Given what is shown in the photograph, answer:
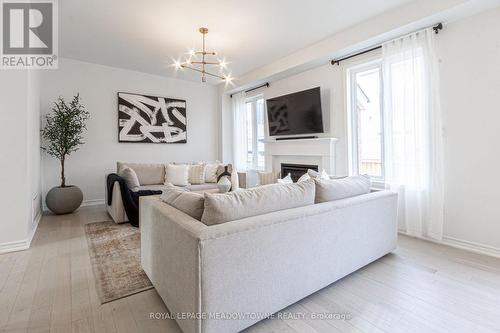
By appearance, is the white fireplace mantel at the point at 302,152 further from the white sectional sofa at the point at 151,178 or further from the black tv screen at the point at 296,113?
the white sectional sofa at the point at 151,178

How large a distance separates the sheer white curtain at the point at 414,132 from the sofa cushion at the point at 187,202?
2.70m

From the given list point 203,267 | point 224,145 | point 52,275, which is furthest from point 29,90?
point 224,145

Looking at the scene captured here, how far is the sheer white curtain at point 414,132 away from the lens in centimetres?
287

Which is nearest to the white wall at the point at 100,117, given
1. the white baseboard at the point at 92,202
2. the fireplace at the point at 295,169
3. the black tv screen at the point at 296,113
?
the white baseboard at the point at 92,202

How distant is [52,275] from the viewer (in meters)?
2.12

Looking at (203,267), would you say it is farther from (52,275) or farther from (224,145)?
(224,145)

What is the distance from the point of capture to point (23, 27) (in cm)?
288

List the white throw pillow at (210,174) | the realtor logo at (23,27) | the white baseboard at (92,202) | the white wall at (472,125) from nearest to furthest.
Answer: the white wall at (472,125) → the realtor logo at (23,27) → the white baseboard at (92,202) → the white throw pillow at (210,174)

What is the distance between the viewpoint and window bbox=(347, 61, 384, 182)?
11.9 ft

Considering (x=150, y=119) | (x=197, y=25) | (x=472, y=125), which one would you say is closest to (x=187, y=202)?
(x=197, y=25)

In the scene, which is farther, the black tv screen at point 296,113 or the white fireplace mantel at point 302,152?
the black tv screen at point 296,113

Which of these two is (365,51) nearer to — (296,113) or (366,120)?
(366,120)

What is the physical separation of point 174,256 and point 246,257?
418 millimetres

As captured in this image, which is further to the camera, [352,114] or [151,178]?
[151,178]
